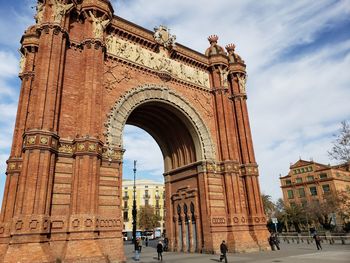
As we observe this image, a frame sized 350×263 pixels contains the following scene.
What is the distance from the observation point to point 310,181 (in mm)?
61156

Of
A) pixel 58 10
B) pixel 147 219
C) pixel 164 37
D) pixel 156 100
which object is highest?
pixel 164 37

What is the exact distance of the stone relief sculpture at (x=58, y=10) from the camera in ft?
55.1

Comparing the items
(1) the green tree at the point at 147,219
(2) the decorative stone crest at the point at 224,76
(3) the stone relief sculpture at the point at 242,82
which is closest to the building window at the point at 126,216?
(1) the green tree at the point at 147,219

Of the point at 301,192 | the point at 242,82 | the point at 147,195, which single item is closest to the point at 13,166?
the point at 242,82

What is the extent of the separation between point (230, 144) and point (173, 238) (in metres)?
9.24

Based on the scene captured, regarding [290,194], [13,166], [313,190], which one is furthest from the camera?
[290,194]

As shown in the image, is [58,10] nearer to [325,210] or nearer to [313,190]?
[325,210]

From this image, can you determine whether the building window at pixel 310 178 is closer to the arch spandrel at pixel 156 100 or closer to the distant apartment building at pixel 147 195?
the distant apartment building at pixel 147 195

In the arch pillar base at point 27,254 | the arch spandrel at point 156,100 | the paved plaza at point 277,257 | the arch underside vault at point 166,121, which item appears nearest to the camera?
the arch pillar base at point 27,254

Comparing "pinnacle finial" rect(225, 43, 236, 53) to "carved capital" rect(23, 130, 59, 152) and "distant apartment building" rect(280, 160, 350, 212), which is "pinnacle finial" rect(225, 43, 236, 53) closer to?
"carved capital" rect(23, 130, 59, 152)

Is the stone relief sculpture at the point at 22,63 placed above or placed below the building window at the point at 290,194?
above

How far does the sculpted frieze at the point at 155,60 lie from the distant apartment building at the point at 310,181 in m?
44.2

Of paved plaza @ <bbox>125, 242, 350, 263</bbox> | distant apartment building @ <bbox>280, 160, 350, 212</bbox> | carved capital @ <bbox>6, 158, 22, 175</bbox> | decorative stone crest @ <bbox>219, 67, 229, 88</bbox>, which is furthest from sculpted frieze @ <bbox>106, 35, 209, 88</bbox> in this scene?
distant apartment building @ <bbox>280, 160, 350, 212</bbox>

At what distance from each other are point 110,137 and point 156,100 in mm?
5270
